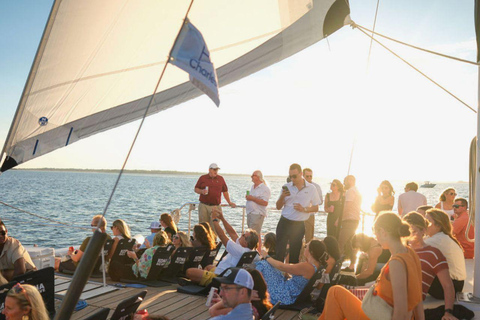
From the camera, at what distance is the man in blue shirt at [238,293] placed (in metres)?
3.19

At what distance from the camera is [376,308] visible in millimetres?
3092

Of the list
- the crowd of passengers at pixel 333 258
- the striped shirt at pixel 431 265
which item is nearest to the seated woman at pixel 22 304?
the crowd of passengers at pixel 333 258

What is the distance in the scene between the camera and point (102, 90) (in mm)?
3451

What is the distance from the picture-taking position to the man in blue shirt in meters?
3.19

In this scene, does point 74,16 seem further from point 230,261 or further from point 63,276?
point 63,276

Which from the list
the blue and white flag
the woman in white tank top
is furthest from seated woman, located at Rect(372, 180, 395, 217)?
the blue and white flag

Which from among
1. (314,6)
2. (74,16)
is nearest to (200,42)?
(74,16)

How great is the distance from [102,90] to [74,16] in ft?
1.96

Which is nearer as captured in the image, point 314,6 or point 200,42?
point 200,42

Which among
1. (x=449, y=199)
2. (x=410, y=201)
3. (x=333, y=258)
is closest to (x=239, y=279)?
(x=333, y=258)

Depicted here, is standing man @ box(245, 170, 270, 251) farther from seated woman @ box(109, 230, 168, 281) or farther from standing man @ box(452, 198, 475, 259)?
standing man @ box(452, 198, 475, 259)

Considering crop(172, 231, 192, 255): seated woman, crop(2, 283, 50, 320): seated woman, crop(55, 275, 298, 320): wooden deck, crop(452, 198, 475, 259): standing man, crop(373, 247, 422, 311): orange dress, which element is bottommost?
crop(55, 275, 298, 320): wooden deck

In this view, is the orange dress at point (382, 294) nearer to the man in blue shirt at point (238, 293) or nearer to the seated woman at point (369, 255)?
the man in blue shirt at point (238, 293)

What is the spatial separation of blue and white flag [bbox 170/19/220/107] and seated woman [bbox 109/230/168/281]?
4.20 m
